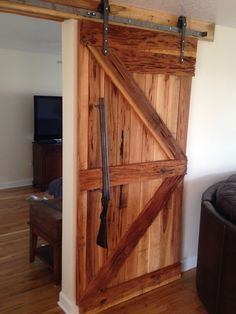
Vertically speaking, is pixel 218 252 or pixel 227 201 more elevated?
pixel 227 201

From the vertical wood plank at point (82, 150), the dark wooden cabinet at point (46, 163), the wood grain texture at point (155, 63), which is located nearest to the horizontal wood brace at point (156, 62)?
the wood grain texture at point (155, 63)

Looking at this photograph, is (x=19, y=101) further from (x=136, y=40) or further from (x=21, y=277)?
(x=136, y=40)

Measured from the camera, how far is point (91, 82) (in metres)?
2.01

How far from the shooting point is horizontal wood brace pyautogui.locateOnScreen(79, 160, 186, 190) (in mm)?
2095

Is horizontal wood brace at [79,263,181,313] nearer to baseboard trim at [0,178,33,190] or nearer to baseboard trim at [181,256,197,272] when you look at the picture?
baseboard trim at [181,256,197,272]

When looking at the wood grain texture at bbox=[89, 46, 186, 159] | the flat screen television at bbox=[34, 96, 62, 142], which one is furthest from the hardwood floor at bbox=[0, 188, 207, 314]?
the flat screen television at bbox=[34, 96, 62, 142]

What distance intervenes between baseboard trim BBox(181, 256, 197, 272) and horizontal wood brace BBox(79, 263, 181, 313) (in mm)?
104


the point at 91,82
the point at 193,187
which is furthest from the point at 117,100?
the point at 193,187

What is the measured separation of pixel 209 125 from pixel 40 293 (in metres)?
1.91

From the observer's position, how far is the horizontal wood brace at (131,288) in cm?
230

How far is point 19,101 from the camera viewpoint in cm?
527

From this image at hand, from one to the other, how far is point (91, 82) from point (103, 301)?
5.03 feet

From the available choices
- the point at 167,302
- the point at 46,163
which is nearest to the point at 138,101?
the point at 167,302

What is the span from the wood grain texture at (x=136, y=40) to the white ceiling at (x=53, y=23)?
0.53 ft
